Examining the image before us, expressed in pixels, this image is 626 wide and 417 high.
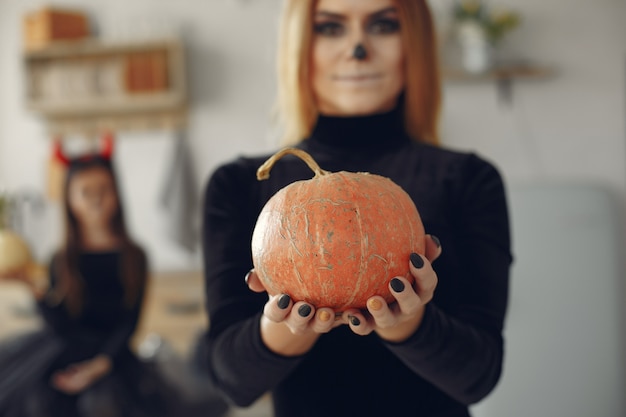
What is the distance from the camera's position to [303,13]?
1.82ft

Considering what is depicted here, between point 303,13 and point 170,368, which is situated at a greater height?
point 303,13

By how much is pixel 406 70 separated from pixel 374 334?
0.26 m

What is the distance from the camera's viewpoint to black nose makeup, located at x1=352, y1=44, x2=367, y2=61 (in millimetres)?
513

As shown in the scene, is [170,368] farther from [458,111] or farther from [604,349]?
[458,111]

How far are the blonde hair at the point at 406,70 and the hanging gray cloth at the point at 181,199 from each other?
2.15m

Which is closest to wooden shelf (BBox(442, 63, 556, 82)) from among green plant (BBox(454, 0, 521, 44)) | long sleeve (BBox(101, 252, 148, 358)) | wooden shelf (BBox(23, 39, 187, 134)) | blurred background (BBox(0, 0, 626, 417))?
blurred background (BBox(0, 0, 626, 417))

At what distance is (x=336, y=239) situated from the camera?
41 centimetres

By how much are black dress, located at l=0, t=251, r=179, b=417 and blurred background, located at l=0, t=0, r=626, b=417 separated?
54 cm

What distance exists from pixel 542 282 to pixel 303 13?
4.06 ft

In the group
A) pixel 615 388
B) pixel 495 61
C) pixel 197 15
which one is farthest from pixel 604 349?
pixel 197 15

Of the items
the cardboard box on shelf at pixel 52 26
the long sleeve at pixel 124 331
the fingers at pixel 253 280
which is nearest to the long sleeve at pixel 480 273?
the fingers at pixel 253 280

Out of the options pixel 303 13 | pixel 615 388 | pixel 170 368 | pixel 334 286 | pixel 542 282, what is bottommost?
pixel 170 368

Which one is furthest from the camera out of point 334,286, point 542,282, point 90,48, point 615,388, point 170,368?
point 90,48

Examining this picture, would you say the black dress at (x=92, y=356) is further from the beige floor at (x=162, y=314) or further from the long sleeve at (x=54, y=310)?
the beige floor at (x=162, y=314)
